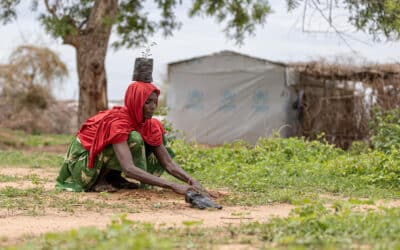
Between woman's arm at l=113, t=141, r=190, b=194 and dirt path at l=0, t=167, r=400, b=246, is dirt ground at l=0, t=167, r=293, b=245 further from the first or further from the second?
woman's arm at l=113, t=141, r=190, b=194

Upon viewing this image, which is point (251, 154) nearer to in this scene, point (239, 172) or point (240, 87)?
point (239, 172)

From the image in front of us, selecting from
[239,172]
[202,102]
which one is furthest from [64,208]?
[202,102]

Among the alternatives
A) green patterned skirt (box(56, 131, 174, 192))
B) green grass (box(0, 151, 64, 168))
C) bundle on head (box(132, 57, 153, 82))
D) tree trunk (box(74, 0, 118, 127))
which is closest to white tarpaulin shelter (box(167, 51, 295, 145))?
tree trunk (box(74, 0, 118, 127))

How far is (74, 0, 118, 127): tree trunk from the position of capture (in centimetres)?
1509

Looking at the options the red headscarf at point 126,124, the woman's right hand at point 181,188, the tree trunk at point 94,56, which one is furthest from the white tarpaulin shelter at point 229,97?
the woman's right hand at point 181,188

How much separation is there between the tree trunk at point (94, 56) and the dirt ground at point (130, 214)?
28.5 ft

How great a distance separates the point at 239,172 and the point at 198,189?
8.30ft

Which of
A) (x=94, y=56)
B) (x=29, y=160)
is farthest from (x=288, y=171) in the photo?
(x=94, y=56)

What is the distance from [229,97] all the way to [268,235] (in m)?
13.7

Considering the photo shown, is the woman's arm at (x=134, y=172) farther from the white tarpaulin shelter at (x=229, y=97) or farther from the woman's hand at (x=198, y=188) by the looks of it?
the white tarpaulin shelter at (x=229, y=97)

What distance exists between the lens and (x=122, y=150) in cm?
627

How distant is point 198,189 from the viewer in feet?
20.0

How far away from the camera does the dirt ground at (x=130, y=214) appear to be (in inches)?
186

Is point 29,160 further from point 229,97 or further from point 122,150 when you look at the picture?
point 229,97
